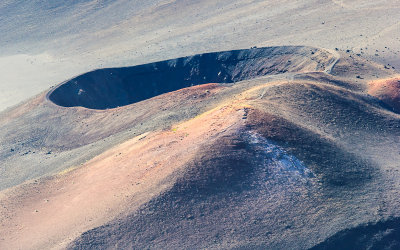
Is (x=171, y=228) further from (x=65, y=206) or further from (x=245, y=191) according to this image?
(x=65, y=206)

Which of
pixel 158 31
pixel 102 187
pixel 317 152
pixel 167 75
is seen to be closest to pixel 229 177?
pixel 317 152

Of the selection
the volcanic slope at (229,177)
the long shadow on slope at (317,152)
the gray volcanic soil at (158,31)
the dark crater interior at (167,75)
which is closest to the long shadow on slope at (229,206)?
the volcanic slope at (229,177)

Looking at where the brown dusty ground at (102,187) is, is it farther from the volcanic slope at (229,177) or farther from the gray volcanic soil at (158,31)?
the gray volcanic soil at (158,31)

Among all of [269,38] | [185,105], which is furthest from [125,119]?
[269,38]

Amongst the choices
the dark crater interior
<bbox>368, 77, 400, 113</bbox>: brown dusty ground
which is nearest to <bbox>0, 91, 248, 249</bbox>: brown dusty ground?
<bbox>368, 77, 400, 113</bbox>: brown dusty ground

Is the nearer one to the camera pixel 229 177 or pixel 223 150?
pixel 229 177

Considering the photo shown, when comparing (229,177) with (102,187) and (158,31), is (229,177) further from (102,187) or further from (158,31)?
(158,31)
